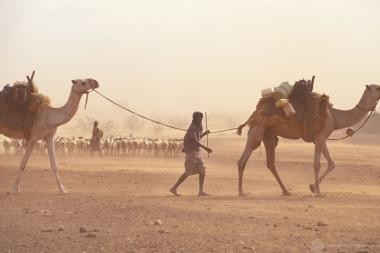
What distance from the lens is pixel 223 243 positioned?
300 inches

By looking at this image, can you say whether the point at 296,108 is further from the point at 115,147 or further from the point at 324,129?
the point at 115,147

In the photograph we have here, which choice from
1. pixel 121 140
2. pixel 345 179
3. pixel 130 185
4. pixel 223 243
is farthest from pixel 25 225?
pixel 121 140

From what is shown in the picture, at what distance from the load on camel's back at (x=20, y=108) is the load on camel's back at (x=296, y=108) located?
4965 millimetres

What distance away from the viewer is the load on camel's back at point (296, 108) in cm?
1377

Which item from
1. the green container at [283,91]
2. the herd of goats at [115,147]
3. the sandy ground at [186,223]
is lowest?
the sandy ground at [186,223]

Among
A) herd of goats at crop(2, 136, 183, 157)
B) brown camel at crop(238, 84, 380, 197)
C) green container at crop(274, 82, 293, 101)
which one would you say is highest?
green container at crop(274, 82, 293, 101)

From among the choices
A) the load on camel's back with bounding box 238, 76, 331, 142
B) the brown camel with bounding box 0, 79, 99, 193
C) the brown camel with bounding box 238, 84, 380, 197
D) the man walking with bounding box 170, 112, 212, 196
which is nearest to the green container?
the load on camel's back with bounding box 238, 76, 331, 142

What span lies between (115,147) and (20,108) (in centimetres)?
2266

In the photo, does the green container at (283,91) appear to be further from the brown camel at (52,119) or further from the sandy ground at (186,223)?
the brown camel at (52,119)

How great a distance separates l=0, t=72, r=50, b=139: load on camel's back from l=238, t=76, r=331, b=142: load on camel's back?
195 inches

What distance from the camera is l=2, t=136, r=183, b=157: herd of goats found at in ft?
119

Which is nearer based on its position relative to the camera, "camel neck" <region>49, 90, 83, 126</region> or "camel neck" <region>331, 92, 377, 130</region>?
"camel neck" <region>49, 90, 83, 126</region>

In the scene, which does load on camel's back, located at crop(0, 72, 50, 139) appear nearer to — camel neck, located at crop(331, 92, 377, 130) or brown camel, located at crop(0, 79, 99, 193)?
brown camel, located at crop(0, 79, 99, 193)

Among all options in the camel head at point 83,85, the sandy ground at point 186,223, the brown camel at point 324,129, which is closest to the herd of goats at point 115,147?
the sandy ground at point 186,223
